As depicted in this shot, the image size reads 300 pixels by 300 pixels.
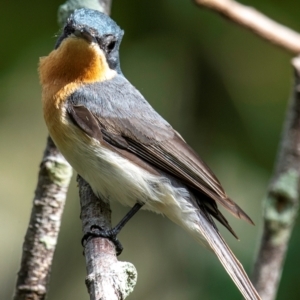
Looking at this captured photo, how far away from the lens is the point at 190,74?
5109mm

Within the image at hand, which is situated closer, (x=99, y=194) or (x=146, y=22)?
(x=99, y=194)

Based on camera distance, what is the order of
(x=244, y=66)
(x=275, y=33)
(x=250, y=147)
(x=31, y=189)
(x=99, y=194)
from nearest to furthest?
(x=275, y=33) < (x=99, y=194) < (x=250, y=147) < (x=244, y=66) < (x=31, y=189)

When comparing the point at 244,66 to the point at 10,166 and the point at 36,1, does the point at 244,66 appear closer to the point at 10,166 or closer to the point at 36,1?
the point at 36,1

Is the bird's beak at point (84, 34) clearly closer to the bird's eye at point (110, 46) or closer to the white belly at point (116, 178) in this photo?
the bird's eye at point (110, 46)

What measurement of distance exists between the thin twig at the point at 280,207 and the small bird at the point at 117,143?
1.63 feet

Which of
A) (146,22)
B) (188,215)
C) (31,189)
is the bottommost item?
(188,215)

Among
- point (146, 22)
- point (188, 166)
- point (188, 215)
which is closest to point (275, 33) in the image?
point (188, 166)

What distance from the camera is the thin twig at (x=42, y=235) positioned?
3.64 m

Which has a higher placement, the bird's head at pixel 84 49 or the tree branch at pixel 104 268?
the bird's head at pixel 84 49

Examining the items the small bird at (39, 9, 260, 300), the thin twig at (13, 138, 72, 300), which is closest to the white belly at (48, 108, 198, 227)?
the small bird at (39, 9, 260, 300)

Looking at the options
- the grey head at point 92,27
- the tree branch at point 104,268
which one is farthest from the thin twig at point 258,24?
the tree branch at point 104,268

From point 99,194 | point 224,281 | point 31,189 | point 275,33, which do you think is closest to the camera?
point 275,33

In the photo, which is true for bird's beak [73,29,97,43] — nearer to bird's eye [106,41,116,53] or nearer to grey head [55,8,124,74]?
grey head [55,8,124,74]

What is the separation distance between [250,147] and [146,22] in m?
1.13
